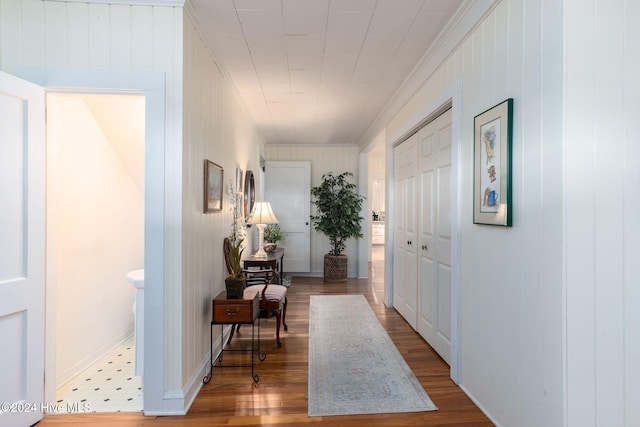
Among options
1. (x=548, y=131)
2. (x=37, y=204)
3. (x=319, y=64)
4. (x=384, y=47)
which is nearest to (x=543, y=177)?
(x=548, y=131)

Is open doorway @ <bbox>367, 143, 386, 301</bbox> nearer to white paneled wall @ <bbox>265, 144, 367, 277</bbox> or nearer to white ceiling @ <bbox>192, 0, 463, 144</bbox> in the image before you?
white paneled wall @ <bbox>265, 144, 367, 277</bbox>

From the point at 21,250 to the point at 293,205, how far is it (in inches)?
184

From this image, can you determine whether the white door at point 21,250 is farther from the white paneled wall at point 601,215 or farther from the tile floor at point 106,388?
the white paneled wall at point 601,215

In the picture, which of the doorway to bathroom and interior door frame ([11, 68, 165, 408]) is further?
the doorway to bathroom

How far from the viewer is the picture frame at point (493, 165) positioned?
1705 mm

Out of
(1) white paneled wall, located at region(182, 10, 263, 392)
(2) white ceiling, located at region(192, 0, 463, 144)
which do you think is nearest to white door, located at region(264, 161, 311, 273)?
(2) white ceiling, located at region(192, 0, 463, 144)

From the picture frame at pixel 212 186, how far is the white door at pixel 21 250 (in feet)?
3.17

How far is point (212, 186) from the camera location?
265cm

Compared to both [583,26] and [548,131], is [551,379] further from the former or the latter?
[583,26]

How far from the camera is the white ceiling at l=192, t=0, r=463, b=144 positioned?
84.5 inches

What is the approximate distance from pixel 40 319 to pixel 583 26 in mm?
3201

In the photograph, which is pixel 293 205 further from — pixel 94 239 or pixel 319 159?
pixel 94 239

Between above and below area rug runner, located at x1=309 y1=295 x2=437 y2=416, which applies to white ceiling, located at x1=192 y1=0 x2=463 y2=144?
above

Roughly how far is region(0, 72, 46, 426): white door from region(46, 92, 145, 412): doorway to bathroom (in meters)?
0.12
